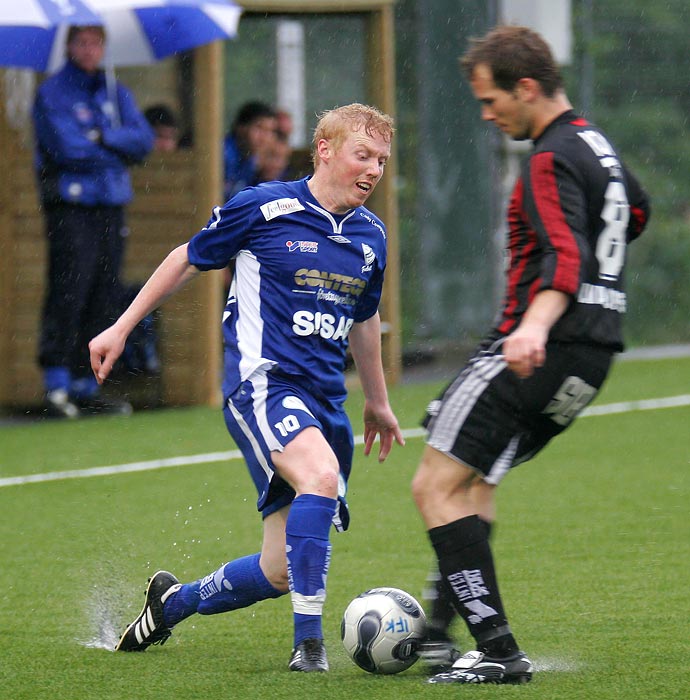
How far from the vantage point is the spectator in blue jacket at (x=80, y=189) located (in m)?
10.0

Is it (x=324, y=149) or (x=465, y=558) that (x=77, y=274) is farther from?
(x=465, y=558)

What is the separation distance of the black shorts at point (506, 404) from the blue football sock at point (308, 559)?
421mm

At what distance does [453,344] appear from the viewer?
13844 millimetres

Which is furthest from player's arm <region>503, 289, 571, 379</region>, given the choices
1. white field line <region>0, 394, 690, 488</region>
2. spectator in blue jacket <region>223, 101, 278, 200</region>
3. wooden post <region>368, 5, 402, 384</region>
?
wooden post <region>368, 5, 402, 384</region>

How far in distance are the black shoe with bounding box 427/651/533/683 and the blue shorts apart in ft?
2.03

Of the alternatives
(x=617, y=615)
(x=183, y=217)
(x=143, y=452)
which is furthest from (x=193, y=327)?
(x=617, y=615)

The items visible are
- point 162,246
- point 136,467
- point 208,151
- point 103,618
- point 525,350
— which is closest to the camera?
point 525,350

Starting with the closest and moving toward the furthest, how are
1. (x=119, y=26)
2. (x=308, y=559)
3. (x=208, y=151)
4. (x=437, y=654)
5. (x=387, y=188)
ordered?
(x=308, y=559)
(x=437, y=654)
(x=119, y=26)
(x=208, y=151)
(x=387, y=188)

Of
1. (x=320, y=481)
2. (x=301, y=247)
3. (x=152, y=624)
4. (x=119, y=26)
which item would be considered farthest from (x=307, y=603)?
(x=119, y=26)

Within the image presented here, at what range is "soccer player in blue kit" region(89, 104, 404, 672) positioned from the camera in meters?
4.64

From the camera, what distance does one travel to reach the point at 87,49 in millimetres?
9969

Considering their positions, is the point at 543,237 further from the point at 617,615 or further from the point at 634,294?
the point at 634,294

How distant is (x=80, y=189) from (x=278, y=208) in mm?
5538

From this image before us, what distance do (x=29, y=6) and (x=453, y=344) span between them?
5.52 meters
